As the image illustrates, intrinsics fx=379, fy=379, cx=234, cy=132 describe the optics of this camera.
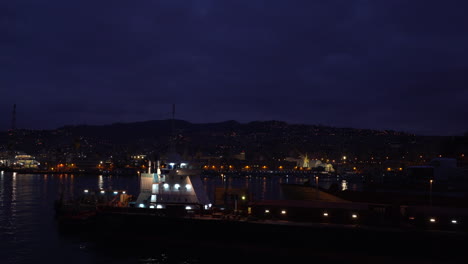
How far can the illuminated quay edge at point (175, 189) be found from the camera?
29.3 meters

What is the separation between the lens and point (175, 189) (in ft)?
97.9

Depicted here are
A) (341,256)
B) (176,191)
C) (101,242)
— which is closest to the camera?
(341,256)

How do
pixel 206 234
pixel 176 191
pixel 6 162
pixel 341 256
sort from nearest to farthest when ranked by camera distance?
pixel 341 256 → pixel 206 234 → pixel 176 191 → pixel 6 162

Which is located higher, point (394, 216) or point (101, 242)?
point (394, 216)

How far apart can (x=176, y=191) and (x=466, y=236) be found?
64.3 feet

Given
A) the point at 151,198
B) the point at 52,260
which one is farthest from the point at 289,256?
the point at 52,260

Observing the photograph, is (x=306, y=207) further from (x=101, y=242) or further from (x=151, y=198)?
(x=101, y=242)

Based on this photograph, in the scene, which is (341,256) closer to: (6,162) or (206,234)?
(206,234)

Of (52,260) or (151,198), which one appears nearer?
(52,260)

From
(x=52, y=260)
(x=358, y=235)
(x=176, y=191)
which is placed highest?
(x=176, y=191)

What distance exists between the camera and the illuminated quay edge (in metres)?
29.3

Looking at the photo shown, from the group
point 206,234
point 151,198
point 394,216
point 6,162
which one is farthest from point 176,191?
point 6,162

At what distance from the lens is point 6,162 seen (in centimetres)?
18800

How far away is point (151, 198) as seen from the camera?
98.3ft
